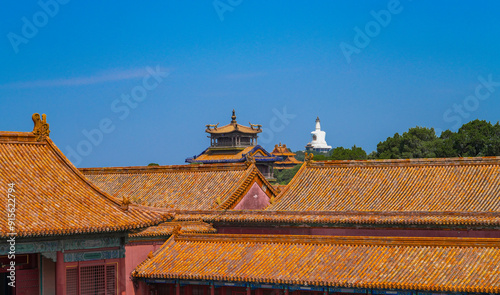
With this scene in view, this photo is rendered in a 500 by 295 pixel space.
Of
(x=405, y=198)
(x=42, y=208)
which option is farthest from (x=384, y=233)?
(x=42, y=208)

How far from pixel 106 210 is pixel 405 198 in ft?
53.3

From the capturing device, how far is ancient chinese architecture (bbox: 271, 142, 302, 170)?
131500mm

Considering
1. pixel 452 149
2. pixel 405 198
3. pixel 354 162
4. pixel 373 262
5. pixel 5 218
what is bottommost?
pixel 373 262

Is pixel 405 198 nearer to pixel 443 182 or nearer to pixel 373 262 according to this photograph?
pixel 443 182

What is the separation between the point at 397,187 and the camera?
38.1m

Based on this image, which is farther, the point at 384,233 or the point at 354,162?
the point at 354,162

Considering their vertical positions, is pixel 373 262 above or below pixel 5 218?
below

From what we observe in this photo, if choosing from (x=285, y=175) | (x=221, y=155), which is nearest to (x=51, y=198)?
(x=221, y=155)

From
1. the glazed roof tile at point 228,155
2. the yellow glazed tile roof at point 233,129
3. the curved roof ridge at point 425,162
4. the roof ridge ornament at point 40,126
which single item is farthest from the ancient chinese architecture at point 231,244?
the yellow glazed tile roof at point 233,129

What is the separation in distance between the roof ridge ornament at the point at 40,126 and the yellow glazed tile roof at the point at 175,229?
192 inches

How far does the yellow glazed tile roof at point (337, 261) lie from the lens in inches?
957

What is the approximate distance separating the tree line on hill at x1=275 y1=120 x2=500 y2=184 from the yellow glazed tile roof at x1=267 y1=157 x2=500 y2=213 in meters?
37.7

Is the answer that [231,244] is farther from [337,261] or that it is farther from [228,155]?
[228,155]

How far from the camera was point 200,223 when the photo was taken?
36656 mm
